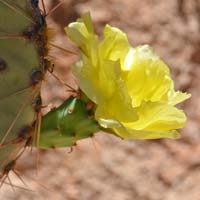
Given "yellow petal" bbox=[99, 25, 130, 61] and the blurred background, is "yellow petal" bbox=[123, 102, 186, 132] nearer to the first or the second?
"yellow petal" bbox=[99, 25, 130, 61]

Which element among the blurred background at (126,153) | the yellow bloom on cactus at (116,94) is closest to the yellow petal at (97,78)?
the yellow bloom on cactus at (116,94)

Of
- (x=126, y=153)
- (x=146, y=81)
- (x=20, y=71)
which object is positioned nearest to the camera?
(x=20, y=71)

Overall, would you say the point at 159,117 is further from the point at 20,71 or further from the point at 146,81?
the point at 20,71

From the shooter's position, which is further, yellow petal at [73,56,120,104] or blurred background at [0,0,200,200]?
blurred background at [0,0,200,200]

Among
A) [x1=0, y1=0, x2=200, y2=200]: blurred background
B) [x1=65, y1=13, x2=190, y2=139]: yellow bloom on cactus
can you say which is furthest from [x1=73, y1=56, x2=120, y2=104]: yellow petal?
[x1=0, y1=0, x2=200, y2=200]: blurred background

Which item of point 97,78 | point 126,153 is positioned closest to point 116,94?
point 97,78

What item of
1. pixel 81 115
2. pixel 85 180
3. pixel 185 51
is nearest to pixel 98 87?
pixel 81 115

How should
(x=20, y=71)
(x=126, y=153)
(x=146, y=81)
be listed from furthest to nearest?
(x=126, y=153) → (x=146, y=81) → (x=20, y=71)
